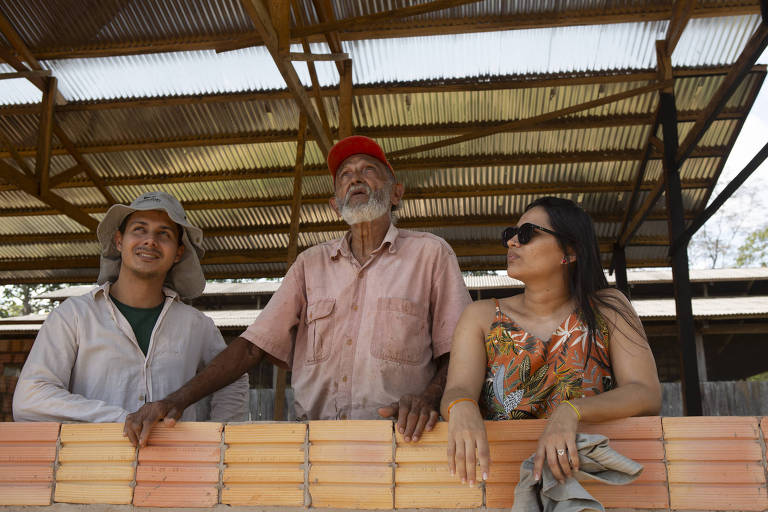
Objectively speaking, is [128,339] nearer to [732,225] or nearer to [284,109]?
[284,109]

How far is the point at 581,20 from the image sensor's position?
6.36 m

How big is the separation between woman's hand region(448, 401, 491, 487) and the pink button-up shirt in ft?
2.59

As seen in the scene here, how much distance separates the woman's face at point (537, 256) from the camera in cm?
238

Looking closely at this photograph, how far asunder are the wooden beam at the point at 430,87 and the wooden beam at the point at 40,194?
865 mm

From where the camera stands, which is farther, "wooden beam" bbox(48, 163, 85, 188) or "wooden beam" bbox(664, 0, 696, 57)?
"wooden beam" bbox(48, 163, 85, 188)

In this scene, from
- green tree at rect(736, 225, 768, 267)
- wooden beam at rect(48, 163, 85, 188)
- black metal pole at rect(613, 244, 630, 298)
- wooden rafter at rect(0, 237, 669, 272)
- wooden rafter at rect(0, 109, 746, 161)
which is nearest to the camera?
wooden rafter at rect(0, 109, 746, 161)

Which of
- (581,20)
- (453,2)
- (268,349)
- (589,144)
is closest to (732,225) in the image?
(589,144)

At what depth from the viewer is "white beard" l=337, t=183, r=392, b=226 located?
2924 mm

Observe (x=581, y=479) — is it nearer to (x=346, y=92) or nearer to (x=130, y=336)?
(x=130, y=336)

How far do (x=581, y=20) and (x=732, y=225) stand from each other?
2096 cm

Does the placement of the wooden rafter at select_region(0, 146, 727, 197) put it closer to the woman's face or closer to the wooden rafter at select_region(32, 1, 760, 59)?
the wooden rafter at select_region(32, 1, 760, 59)

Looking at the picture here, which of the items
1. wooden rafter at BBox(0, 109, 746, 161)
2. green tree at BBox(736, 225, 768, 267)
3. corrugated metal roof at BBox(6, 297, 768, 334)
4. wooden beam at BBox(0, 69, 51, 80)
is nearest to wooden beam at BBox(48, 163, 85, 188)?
wooden rafter at BBox(0, 109, 746, 161)

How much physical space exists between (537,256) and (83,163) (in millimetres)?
7430

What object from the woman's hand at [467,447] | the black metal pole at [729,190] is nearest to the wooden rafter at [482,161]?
the black metal pole at [729,190]
